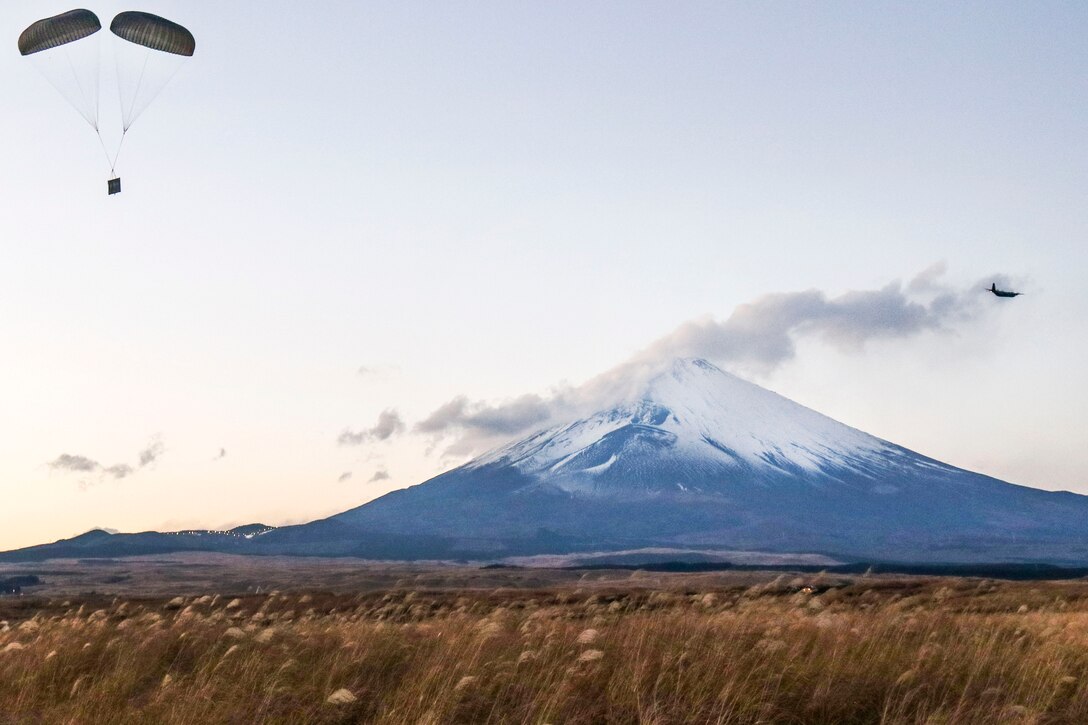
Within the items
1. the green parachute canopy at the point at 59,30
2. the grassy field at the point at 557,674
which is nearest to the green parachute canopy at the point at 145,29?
the green parachute canopy at the point at 59,30

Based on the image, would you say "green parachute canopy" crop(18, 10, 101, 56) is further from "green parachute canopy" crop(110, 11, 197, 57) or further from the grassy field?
the grassy field

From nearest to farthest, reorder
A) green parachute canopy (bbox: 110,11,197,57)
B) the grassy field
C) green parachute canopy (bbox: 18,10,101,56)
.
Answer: the grassy field < green parachute canopy (bbox: 18,10,101,56) < green parachute canopy (bbox: 110,11,197,57)

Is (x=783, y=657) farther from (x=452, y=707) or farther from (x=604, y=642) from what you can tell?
(x=452, y=707)

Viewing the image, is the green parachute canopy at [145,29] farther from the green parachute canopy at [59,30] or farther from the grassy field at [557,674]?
the grassy field at [557,674]

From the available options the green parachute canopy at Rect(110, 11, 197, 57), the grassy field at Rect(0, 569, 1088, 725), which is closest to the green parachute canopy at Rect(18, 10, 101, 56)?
the green parachute canopy at Rect(110, 11, 197, 57)

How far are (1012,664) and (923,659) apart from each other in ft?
3.28

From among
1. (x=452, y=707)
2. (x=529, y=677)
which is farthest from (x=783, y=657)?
(x=452, y=707)

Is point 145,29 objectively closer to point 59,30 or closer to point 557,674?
point 59,30

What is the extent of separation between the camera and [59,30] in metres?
34.6

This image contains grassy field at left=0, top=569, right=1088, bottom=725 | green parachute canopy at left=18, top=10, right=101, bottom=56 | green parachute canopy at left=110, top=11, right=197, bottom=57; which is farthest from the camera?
green parachute canopy at left=110, top=11, right=197, bottom=57

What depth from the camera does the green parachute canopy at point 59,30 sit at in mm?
34438

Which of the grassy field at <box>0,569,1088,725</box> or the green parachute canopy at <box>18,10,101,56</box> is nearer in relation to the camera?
the grassy field at <box>0,569,1088,725</box>

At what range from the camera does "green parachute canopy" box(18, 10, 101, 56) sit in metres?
34.4

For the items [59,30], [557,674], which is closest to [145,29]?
[59,30]
